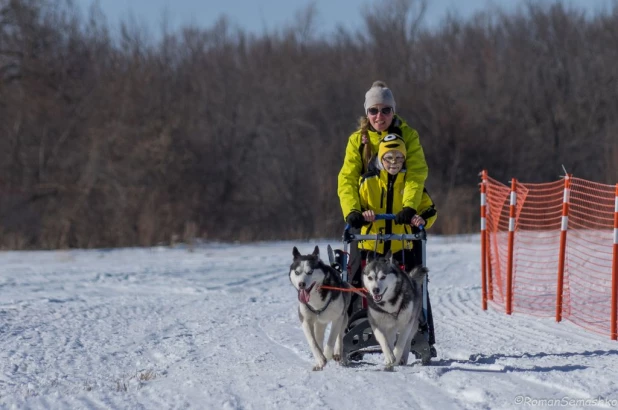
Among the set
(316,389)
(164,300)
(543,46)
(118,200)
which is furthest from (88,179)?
(316,389)

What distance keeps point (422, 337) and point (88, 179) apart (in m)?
26.1

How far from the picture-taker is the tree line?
30.5 meters

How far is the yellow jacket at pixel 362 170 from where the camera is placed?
628 centimetres

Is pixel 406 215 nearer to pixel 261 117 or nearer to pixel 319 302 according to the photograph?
pixel 319 302

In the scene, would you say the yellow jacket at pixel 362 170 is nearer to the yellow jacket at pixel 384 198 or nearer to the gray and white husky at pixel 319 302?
the yellow jacket at pixel 384 198

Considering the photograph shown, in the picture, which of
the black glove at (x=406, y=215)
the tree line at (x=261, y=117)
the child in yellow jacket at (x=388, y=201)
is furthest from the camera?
the tree line at (x=261, y=117)

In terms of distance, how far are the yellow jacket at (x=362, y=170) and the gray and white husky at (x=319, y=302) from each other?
45 centimetres

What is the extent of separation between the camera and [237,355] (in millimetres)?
7387

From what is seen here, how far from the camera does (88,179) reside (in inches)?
1219

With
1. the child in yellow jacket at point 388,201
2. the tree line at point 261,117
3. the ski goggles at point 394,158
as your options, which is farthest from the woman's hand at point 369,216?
the tree line at point 261,117

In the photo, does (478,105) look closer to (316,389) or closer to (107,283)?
(107,283)

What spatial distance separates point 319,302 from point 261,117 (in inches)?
1247

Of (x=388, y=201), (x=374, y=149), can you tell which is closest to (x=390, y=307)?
(x=388, y=201)

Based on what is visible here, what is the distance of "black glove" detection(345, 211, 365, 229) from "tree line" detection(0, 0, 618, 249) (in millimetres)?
19946
